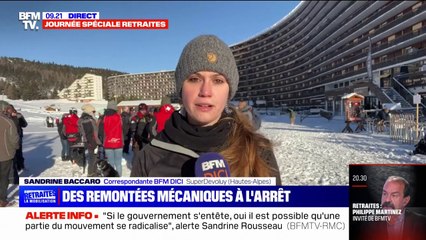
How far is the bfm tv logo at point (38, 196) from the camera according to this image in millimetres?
1308

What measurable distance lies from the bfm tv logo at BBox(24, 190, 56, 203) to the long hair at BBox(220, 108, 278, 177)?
0.82 meters

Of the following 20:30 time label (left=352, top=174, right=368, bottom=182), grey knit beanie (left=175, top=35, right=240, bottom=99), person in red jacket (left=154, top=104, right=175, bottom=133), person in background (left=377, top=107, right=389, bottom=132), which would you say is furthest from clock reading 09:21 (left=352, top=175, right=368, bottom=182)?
person in background (left=377, top=107, right=389, bottom=132)

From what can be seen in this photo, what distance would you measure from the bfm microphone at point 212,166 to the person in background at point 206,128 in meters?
0.03

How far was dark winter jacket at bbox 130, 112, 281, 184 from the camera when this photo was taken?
3.71 ft

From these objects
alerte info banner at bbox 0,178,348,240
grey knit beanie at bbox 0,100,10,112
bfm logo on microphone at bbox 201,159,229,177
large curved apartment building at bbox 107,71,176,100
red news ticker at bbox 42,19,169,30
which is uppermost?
red news ticker at bbox 42,19,169,30

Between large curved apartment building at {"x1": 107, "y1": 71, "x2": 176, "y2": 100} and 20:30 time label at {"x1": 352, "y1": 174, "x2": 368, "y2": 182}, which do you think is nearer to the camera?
20:30 time label at {"x1": 352, "y1": 174, "x2": 368, "y2": 182}

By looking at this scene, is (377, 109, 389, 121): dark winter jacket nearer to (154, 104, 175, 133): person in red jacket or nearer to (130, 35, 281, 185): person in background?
(154, 104, 175, 133): person in red jacket

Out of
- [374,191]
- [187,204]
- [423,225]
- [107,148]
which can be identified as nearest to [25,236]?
[187,204]

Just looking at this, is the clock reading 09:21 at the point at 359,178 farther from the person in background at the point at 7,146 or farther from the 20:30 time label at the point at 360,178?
the person in background at the point at 7,146

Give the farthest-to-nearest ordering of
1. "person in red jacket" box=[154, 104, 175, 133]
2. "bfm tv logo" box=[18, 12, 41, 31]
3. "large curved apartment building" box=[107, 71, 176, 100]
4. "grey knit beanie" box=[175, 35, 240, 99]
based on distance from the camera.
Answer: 1. "person in red jacket" box=[154, 104, 175, 133]
2. "large curved apartment building" box=[107, 71, 176, 100]
3. "bfm tv logo" box=[18, 12, 41, 31]
4. "grey knit beanie" box=[175, 35, 240, 99]

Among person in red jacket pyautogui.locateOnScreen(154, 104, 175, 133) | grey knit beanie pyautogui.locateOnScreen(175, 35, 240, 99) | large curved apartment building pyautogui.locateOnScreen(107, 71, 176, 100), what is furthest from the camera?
person in red jacket pyautogui.locateOnScreen(154, 104, 175, 133)

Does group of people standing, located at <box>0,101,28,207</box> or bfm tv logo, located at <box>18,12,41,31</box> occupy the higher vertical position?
bfm tv logo, located at <box>18,12,41,31</box>

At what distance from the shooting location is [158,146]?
1145mm

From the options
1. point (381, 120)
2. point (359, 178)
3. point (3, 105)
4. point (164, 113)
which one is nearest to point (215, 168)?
point (359, 178)
